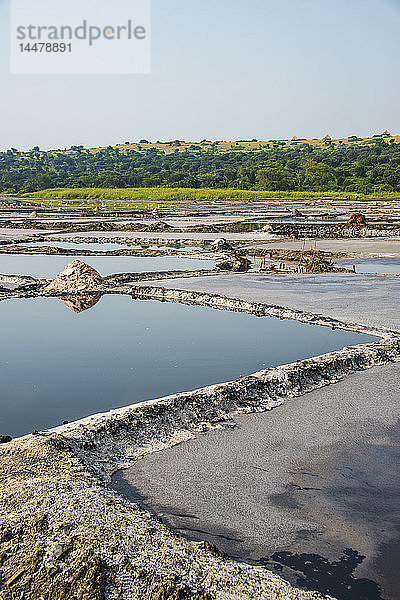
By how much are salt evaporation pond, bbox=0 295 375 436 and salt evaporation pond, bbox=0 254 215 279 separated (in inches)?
194

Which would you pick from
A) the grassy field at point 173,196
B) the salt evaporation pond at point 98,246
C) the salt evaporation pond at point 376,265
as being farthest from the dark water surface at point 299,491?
the grassy field at point 173,196

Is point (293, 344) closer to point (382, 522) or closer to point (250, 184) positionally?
point (382, 522)

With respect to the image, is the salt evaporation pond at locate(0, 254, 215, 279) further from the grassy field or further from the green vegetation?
the green vegetation

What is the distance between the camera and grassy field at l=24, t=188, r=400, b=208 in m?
60.0

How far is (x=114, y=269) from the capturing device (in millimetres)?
17625

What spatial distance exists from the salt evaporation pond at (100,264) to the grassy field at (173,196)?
123 feet

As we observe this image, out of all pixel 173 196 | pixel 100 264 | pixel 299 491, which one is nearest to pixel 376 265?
pixel 100 264

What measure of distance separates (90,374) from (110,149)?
545 feet

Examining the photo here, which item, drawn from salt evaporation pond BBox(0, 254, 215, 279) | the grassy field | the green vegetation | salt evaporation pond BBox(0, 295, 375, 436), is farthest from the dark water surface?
the green vegetation

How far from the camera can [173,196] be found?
2557 inches

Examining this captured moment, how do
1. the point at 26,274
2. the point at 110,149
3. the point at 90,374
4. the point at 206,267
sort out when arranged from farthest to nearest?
1. the point at 110,149
2. the point at 206,267
3. the point at 26,274
4. the point at 90,374

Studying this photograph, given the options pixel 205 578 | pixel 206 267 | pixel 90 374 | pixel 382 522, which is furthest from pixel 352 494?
pixel 206 267

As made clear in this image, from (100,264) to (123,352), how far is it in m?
10.1

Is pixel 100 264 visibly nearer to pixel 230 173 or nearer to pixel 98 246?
pixel 98 246
